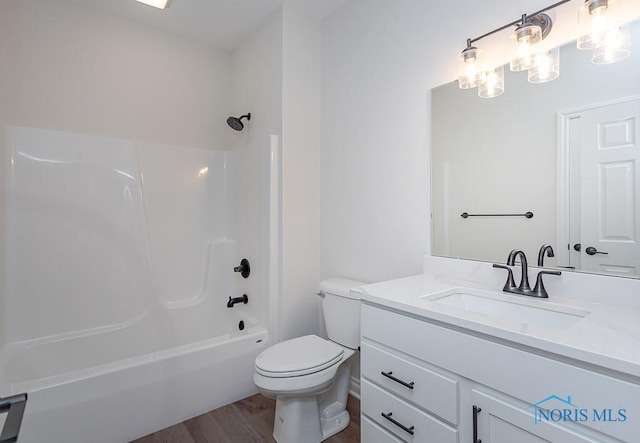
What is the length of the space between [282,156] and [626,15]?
1667mm

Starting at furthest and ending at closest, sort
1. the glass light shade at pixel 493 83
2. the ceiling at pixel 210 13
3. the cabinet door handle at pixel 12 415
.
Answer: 1. the ceiling at pixel 210 13
2. the glass light shade at pixel 493 83
3. the cabinet door handle at pixel 12 415

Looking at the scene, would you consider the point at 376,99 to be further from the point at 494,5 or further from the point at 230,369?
the point at 230,369

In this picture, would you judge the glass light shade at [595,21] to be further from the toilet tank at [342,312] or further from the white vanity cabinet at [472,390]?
the toilet tank at [342,312]

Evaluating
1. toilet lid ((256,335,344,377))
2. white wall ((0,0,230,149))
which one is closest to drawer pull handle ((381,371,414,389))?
toilet lid ((256,335,344,377))

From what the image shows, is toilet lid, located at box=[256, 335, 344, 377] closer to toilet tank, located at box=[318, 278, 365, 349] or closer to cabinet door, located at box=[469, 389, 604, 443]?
toilet tank, located at box=[318, 278, 365, 349]

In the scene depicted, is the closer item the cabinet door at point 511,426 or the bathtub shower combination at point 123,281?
the cabinet door at point 511,426

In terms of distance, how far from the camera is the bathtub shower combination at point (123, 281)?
1.59 meters

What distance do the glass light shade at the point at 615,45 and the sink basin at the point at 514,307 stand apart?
0.85 metres

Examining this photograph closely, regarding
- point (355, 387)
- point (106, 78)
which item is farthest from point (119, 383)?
point (106, 78)

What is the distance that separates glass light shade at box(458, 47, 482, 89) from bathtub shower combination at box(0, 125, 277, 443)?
1211 millimetres

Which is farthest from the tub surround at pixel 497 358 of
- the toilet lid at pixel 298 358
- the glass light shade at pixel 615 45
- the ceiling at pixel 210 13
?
the ceiling at pixel 210 13

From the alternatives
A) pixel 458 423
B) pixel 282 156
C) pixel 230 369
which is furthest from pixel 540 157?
pixel 230 369

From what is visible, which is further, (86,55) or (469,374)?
(86,55)

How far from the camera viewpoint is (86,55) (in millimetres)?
2201
